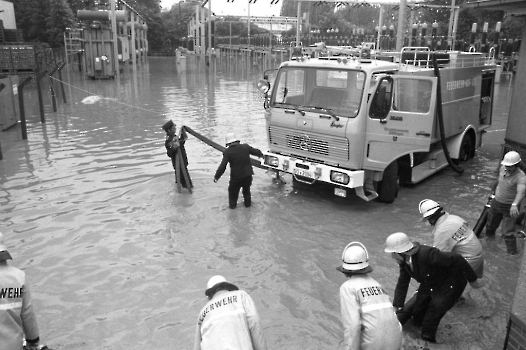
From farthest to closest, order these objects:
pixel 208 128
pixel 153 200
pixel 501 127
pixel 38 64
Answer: pixel 38 64
pixel 501 127
pixel 208 128
pixel 153 200

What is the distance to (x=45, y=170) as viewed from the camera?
1113 cm

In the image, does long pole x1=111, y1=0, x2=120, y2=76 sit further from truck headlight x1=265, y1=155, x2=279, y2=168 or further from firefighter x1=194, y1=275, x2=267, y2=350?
firefighter x1=194, y1=275, x2=267, y2=350

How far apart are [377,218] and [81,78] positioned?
2924cm

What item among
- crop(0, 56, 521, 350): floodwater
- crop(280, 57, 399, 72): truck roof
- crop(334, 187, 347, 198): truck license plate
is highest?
crop(280, 57, 399, 72): truck roof

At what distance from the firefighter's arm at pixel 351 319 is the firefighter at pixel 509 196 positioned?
13.4 feet

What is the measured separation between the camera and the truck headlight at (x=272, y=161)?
9.34 metres

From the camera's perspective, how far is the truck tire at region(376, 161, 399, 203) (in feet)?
29.4

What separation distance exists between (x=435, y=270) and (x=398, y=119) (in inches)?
173

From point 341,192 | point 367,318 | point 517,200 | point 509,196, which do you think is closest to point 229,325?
point 367,318

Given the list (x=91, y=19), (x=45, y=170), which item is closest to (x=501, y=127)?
(x=45, y=170)

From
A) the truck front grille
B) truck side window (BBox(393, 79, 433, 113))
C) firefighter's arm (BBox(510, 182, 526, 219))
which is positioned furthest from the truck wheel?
firefighter's arm (BBox(510, 182, 526, 219))

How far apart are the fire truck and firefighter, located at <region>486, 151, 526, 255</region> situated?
1.80 meters

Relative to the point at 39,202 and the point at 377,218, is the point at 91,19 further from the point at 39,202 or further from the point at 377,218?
the point at 377,218

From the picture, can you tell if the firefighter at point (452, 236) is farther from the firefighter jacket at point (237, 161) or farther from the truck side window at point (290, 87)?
the truck side window at point (290, 87)
